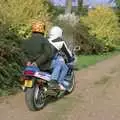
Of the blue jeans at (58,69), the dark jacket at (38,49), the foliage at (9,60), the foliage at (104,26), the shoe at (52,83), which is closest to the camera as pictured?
the dark jacket at (38,49)

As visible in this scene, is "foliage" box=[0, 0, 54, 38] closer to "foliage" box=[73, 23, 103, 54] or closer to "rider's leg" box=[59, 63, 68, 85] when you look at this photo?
"foliage" box=[73, 23, 103, 54]

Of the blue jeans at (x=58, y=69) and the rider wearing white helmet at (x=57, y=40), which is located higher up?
the rider wearing white helmet at (x=57, y=40)

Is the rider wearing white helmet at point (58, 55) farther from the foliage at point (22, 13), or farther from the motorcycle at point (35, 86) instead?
the foliage at point (22, 13)

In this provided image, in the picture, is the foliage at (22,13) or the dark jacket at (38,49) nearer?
the dark jacket at (38,49)

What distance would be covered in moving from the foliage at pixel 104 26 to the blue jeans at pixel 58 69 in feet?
50.3

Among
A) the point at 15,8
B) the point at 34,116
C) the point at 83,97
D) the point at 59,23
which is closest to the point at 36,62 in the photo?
the point at 34,116

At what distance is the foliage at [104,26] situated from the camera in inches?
1061

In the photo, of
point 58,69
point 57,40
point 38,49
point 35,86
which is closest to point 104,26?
point 57,40

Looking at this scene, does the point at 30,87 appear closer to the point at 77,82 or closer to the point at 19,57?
the point at 19,57

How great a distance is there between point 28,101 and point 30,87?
305mm

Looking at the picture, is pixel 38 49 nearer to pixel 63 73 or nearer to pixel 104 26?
pixel 63 73

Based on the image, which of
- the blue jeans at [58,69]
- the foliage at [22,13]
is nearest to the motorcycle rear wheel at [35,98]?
the blue jeans at [58,69]

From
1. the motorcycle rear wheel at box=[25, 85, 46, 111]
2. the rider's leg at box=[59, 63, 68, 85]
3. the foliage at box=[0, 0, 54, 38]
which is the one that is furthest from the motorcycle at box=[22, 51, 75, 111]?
the foliage at box=[0, 0, 54, 38]

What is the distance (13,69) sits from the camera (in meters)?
12.3
